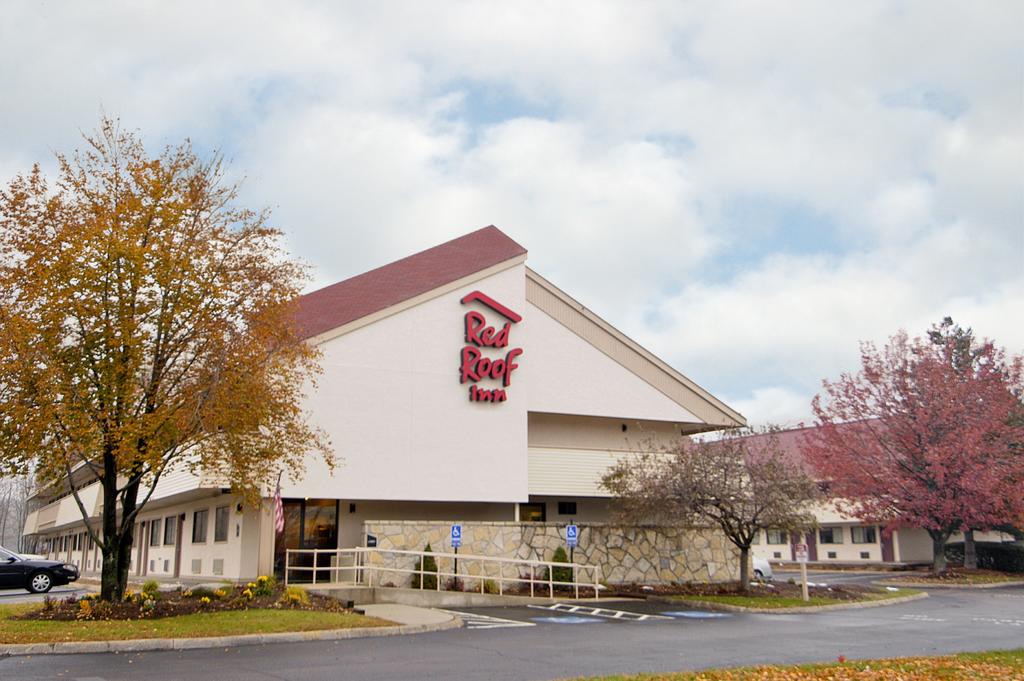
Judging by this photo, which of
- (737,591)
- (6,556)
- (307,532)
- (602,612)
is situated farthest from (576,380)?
(6,556)

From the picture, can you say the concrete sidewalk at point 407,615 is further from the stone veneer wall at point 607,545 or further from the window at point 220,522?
the window at point 220,522

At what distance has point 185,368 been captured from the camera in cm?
1823

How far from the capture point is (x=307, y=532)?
28078 mm

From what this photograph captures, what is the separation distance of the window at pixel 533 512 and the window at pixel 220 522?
9.99 metres

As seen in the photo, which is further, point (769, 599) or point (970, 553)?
point (970, 553)

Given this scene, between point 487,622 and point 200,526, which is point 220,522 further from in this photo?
point 487,622

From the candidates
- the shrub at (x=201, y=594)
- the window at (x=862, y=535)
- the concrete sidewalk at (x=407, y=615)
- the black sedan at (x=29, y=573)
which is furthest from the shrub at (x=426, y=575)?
the window at (x=862, y=535)

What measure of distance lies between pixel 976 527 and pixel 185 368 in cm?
3408

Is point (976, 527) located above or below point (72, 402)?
below

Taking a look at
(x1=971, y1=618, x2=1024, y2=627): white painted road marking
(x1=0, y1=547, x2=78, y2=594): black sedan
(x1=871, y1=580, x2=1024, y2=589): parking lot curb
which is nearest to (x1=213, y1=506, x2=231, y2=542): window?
(x1=0, y1=547, x2=78, y2=594): black sedan

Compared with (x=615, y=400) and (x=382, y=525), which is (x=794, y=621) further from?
(x=615, y=400)

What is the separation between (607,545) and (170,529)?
1824 centimetres

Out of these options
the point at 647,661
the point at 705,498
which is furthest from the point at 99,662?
the point at 705,498

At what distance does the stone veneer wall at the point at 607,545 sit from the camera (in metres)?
26.0
